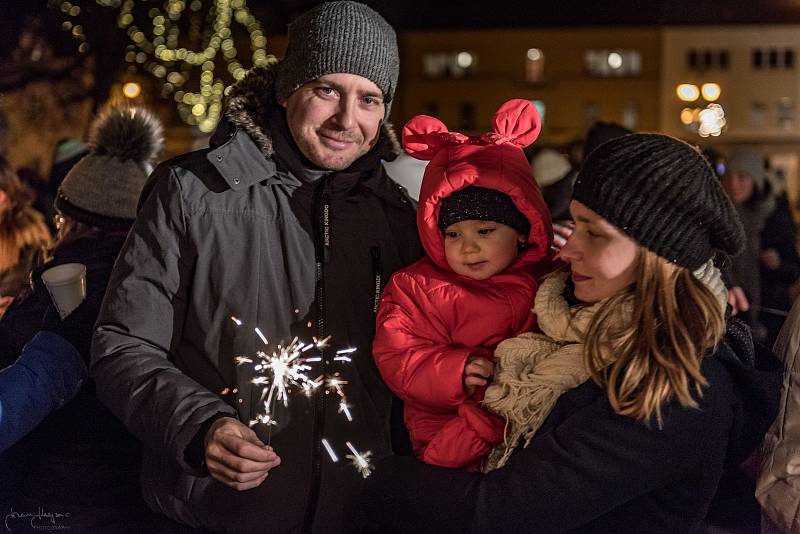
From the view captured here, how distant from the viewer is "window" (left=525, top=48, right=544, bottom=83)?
50000 millimetres

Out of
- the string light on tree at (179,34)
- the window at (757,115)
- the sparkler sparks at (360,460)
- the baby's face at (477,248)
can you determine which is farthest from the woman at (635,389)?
the window at (757,115)

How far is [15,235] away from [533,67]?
154 feet

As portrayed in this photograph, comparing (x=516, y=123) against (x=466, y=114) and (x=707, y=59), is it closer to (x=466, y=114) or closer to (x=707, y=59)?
(x=466, y=114)

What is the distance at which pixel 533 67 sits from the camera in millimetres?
50188

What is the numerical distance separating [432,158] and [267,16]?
58.1ft

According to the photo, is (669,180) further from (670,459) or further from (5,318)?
(5,318)

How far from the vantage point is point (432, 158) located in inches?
124

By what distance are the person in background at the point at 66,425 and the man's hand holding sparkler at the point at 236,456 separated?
0.66 meters

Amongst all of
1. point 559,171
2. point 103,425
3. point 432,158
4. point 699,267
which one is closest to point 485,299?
point 432,158

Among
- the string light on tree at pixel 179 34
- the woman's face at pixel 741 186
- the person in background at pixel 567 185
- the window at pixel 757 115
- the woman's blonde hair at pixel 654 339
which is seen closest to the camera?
the woman's blonde hair at pixel 654 339

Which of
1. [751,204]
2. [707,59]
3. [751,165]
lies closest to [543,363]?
[751,204]

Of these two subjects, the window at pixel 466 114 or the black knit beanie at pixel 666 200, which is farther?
the window at pixel 466 114

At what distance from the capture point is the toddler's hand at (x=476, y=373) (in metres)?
2.76

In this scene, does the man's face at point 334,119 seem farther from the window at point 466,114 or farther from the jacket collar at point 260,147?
the window at point 466,114
